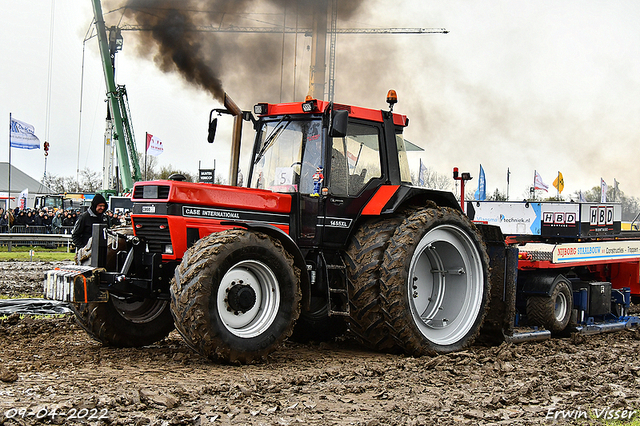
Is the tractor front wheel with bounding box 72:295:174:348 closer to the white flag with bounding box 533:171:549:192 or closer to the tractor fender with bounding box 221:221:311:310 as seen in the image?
the tractor fender with bounding box 221:221:311:310

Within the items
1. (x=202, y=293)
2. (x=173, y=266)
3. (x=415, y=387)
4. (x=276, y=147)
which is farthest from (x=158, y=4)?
(x=415, y=387)

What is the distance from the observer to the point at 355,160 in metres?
7.76

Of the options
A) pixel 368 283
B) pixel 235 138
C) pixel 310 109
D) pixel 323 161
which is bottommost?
pixel 368 283

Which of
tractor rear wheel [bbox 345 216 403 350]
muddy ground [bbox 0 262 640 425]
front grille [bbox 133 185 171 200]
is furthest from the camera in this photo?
tractor rear wheel [bbox 345 216 403 350]

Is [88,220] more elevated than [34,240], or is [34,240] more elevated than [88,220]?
[88,220]

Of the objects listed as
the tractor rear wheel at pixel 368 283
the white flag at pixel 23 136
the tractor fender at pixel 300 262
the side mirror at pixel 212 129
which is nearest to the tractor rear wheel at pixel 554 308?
the tractor rear wheel at pixel 368 283

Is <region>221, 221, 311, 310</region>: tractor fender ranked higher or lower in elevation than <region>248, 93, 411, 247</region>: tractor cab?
lower

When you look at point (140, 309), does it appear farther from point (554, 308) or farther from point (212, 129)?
point (554, 308)

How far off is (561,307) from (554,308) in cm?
37

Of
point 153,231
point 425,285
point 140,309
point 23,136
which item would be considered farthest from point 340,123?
point 23,136

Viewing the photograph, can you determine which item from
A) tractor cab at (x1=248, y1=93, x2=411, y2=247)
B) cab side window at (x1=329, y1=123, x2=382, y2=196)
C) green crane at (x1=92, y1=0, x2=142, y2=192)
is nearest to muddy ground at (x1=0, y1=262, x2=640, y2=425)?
tractor cab at (x1=248, y1=93, x2=411, y2=247)

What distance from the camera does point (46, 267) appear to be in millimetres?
17656

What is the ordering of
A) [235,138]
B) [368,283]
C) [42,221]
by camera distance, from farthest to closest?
[42,221], [235,138], [368,283]

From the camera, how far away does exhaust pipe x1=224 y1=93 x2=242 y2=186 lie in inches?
306
